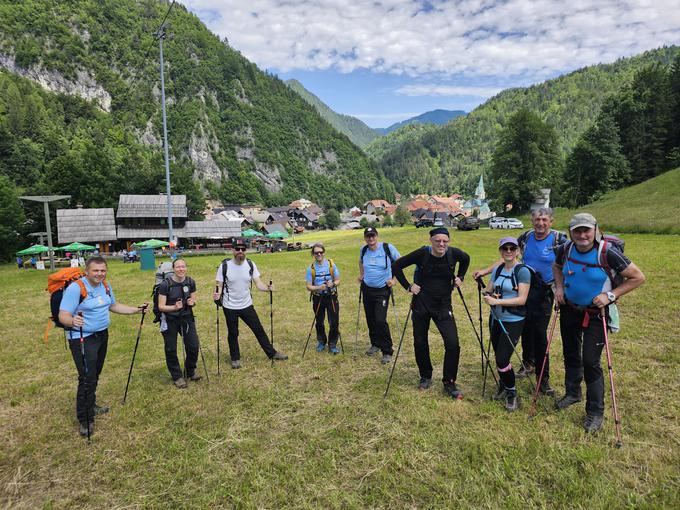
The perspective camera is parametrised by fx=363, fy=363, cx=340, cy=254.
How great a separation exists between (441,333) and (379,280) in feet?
7.56

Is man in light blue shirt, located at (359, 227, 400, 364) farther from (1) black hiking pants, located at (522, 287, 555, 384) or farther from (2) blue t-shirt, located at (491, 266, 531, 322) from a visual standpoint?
(1) black hiking pants, located at (522, 287, 555, 384)

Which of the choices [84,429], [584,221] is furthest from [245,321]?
[584,221]

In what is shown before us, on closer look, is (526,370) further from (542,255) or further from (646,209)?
(646,209)

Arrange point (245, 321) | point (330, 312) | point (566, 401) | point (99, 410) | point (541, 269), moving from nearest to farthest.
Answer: point (566, 401), point (541, 269), point (99, 410), point (245, 321), point (330, 312)

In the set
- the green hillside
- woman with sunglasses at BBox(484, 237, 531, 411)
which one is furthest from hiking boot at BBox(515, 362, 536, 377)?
the green hillside

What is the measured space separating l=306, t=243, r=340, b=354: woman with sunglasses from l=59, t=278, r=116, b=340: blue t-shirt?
13.5ft

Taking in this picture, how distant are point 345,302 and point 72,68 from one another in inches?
8062

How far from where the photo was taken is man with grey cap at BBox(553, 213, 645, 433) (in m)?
4.71

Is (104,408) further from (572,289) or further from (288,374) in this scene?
(572,289)

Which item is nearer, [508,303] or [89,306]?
[508,303]

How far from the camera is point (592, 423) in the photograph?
16.3 feet

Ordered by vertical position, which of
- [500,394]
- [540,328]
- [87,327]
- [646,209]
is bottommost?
[500,394]

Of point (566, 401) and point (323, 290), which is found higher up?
point (323, 290)

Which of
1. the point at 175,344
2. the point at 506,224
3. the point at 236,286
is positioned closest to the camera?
the point at 175,344
